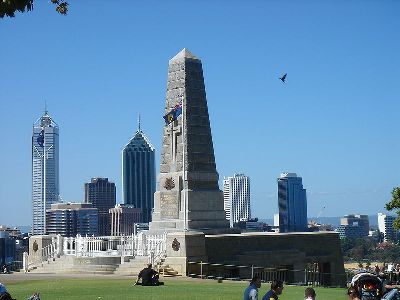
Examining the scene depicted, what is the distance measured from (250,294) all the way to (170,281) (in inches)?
483

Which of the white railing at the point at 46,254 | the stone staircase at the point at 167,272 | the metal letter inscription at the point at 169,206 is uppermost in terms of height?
the metal letter inscription at the point at 169,206

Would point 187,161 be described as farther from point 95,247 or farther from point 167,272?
point 167,272

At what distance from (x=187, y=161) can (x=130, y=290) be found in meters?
16.4

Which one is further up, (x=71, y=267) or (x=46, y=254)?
(x=46, y=254)

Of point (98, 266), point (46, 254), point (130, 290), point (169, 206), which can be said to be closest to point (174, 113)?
point (169, 206)

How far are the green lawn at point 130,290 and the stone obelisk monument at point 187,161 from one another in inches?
460

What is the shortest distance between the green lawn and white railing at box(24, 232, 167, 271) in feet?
22.0

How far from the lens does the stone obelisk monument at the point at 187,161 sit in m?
38.7

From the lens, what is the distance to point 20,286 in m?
25.3

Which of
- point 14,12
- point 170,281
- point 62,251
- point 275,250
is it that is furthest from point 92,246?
point 14,12

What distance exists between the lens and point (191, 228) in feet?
124

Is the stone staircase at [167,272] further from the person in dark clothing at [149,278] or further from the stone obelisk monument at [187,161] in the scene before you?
the stone obelisk monument at [187,161]

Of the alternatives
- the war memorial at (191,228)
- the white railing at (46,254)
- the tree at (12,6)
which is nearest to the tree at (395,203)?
the war memorial at (191,228)

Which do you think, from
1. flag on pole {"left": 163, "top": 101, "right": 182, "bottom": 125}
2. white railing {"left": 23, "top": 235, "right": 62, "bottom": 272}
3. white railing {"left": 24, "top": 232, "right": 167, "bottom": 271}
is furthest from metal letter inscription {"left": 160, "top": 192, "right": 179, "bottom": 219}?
white railing {"left": 23, "top": 235, "right": 62, "bottom": 272}
